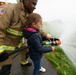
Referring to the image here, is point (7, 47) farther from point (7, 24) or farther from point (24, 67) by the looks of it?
point (24, 67)

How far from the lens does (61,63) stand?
5039mm

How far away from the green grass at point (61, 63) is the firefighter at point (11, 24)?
4.47 feet

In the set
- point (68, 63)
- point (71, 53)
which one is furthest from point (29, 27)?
point (71, 53)

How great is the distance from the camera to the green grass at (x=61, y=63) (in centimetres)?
462

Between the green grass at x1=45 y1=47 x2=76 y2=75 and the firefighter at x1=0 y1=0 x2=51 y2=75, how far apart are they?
1.36m

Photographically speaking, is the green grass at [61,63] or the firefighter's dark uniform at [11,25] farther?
the green grass at [61,63]

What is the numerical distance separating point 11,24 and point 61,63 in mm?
2058

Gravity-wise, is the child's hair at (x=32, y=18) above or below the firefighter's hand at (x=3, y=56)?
above

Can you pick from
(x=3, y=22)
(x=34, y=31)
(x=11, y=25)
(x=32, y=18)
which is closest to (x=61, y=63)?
(x=34, y=31)

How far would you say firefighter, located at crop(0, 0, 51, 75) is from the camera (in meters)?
3.28

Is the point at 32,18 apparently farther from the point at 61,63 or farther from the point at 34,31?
the point at 61,63

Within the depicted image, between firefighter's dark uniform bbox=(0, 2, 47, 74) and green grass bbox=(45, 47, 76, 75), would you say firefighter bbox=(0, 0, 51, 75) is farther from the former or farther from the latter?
green grass bbox=(45, 47, 76, 75)

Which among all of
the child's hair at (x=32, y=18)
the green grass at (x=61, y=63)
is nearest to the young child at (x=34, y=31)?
the child's hair at (x=32, y=18)

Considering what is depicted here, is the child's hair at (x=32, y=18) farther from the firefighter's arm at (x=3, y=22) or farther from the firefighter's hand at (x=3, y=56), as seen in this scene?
the firefighter's hand at (x=3, y=56)
